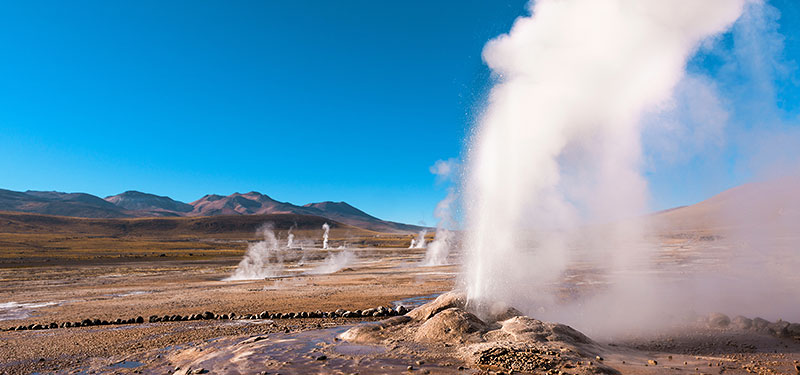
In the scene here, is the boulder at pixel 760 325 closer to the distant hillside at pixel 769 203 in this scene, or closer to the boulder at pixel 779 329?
the boulder at pixel 779 329

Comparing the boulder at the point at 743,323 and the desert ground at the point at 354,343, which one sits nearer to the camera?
the desert ground at the point at 354,343

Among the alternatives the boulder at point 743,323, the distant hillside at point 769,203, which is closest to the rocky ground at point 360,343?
the boulder at point 743,323

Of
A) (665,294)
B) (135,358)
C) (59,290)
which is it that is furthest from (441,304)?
(59,290)

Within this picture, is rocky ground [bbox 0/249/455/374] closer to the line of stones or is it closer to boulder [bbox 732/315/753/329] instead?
the line of stones

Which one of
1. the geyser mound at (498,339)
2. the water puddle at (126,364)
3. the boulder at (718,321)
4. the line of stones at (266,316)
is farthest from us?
the line of stones at (266,316)

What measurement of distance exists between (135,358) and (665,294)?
22499 millimetres

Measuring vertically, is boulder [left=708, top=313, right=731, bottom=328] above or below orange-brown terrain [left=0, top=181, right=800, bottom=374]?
above

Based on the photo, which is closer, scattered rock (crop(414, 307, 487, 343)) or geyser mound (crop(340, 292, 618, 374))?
geyser mound (crop(340, 292, 618, 374))

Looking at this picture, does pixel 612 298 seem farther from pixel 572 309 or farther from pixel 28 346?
pixel 28 346

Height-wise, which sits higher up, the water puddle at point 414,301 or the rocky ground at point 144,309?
the water puddle at point 414,301

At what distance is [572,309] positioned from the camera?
714 inches

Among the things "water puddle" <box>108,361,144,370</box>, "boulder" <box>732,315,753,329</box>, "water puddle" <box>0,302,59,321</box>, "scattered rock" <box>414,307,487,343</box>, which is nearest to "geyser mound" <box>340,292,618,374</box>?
"scattered rock" <box>414,307,487,343</box>

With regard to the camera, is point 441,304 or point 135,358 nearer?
point 135,358

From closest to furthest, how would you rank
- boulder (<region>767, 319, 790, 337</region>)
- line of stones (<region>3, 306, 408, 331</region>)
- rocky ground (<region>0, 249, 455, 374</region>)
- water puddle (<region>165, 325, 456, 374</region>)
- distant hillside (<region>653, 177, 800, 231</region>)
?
1. water puddle (<region>165, 325, 456, 374</region>)
2. boulder (<region>767, 319, 790, 337</region>)
3. rocky ground (<region>0, 249, 455, 374</region>)
4. line of stones (<region>3, 306, 408, 331</region>)
5. distant hillside (<region>653, 177, 800, 231</region>)
